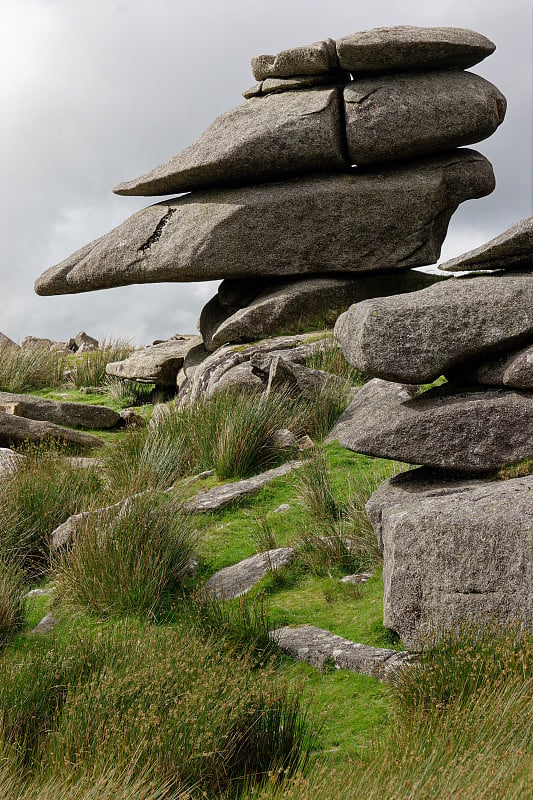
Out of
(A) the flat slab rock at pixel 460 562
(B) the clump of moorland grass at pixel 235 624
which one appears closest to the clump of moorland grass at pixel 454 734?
(A) the flat slab rock at pixel 460 562

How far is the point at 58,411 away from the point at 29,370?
5.40 m

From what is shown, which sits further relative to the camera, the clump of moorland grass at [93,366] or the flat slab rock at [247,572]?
the clump of moorland grass at [93,366]

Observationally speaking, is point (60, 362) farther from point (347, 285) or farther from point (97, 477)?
point (97, 477)

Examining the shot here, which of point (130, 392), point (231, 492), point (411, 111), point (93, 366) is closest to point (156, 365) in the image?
point (130, 392)

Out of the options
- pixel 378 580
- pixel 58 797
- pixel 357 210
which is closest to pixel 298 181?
pixel 357 210

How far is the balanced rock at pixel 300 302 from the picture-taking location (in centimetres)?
1465

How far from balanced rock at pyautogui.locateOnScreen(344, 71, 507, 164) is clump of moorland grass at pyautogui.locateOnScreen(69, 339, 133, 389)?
321 inches

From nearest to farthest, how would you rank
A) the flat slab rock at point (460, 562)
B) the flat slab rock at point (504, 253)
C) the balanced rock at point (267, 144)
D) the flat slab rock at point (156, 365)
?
the flat slab rock at point (460, 562) < the flat slab rock at point (504, 253) < the balanced rock at point (267, 144) < the flat slab rock at point (156, 365)

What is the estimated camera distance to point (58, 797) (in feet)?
12.2

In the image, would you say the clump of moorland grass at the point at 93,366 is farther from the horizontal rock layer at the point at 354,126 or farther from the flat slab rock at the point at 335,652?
the flat slab rock at the point at 335,652

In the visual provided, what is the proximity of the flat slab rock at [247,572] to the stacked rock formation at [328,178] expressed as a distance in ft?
25.0

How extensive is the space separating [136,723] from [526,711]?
1903mm

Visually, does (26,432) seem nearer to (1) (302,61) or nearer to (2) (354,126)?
(2) (354,126)

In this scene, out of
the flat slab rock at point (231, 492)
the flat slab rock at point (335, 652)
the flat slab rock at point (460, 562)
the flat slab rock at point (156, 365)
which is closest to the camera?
the flat slab rock at point (460, 562)
